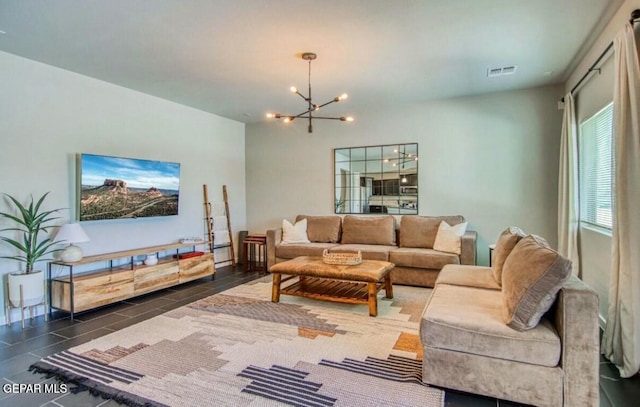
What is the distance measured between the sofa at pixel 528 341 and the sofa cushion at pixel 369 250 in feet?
8.18

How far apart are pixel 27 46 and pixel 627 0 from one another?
5.18m

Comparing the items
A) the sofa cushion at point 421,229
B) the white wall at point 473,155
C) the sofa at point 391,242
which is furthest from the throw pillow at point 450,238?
the white wall at point 473,155

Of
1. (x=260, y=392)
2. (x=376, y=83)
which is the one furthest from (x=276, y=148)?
(x=260, y=392)

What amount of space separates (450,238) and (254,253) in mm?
3359

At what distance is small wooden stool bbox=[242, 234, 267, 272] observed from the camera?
5.94 m

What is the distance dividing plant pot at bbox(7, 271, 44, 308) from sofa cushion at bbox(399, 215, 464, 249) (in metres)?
4.49

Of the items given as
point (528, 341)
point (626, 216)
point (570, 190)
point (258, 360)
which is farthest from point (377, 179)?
point (528, 341)

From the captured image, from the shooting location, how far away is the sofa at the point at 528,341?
188 cm

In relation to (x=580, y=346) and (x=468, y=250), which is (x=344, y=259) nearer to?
(x=468, y=250)

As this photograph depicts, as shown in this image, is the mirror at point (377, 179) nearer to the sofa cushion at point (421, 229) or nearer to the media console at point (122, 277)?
the sofa cushion at point (421, 229)

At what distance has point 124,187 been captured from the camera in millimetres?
4379

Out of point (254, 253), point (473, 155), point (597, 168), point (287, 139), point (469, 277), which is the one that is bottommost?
point (254, 253)

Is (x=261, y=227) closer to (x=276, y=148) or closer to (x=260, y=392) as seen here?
(x=276, y=148)

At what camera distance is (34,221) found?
3.52 m
